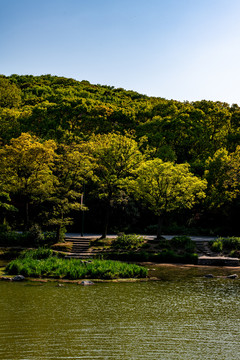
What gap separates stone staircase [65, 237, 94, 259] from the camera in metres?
25.5

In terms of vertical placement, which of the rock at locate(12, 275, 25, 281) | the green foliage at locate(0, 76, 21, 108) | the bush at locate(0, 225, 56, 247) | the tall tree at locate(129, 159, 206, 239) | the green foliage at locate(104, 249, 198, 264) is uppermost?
the green foliage at locate(0, 76, 21, 108)

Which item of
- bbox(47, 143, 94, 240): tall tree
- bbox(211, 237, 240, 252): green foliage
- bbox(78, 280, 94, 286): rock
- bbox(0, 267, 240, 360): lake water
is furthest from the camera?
bbox(47, 143, 94, 240): tall tree

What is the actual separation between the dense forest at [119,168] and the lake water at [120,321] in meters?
12.5

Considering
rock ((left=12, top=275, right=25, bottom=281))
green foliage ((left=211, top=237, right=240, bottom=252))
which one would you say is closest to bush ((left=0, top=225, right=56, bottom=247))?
rock ((left=12, top=275, right=25, bottom=281))

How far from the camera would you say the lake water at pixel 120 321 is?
863 centimetres

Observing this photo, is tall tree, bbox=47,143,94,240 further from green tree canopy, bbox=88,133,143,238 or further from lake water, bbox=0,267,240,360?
lake water, bbox=0,267,240,360

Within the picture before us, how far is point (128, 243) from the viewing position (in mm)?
27422

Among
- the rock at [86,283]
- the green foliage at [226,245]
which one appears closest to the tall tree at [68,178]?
the green foliage at [226,245]

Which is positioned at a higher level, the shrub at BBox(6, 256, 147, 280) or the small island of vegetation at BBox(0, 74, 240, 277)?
the small island of vegetation at BBox(0, 74, 240, 277)

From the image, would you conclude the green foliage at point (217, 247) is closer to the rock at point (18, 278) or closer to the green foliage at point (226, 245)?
the green foliage at point (226, 245)

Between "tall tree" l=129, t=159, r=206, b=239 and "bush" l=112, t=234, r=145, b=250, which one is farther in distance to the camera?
"tall tree" l=129, t=159, r=206, b=239

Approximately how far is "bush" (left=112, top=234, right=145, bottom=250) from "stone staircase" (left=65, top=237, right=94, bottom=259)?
2.19 meters

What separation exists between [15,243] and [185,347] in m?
21.2

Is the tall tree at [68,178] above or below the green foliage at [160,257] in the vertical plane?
above
